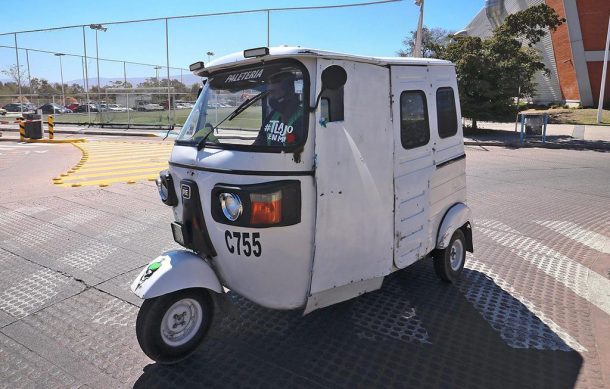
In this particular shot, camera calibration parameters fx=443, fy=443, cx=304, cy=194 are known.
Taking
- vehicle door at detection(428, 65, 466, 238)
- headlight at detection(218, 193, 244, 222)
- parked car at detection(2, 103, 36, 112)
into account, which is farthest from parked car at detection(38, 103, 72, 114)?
headlight at detection(218, 193, 244, 222)

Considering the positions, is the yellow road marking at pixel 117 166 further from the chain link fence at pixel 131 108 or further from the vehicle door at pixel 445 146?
the chain link fence at pixel 131 108

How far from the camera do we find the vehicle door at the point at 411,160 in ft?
11.3

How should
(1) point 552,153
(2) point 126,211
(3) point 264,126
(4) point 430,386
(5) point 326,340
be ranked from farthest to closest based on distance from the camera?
(1) point 552,153 < (2) point 126,211 < (5) point 326,340 < (3) point 264,126 < (4) point 430,386

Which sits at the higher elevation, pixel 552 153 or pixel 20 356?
pixel 552 153

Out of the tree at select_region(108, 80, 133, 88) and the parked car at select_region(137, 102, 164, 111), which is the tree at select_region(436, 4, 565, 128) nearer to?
the parked car at select_region(137, 102, 164, 111)

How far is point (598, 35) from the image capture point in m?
34.4

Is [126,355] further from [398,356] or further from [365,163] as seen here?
[365,163]

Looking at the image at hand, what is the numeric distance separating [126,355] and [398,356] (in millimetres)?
1919

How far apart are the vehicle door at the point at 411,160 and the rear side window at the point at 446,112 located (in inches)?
8.3

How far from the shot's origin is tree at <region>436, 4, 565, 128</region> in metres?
19.5

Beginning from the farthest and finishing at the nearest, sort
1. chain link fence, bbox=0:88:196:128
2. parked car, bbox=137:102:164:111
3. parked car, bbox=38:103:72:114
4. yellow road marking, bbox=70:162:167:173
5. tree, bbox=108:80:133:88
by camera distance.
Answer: parked car, bbox=38:103:72:114
tree, bbox=108:80:133:88
parked car, bbox=137:102:164:111
chain link fence, bbox=0:88:196:128
yellow road marking, bbox=70:162:167:173

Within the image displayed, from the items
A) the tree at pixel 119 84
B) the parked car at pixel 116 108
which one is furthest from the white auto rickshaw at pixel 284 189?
the tree at pixel 119 84

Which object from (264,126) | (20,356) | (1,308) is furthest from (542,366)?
(1,308)

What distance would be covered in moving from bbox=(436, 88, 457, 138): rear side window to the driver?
169cm
